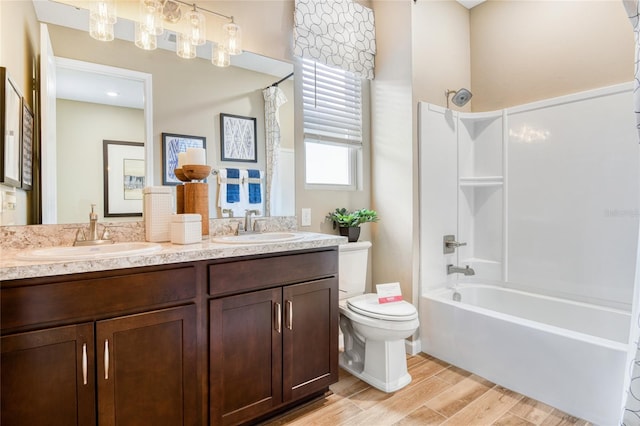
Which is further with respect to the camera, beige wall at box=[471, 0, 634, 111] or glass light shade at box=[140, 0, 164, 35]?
beige wall at box=[471, 0, 634, 111]

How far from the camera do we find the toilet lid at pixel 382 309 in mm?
1950

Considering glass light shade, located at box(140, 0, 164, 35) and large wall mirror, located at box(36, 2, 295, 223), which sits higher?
glass light shade, located at box(140, 0, 164, 35)

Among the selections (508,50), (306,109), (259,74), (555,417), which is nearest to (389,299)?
(555,417)

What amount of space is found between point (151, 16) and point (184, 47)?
201 millimetres

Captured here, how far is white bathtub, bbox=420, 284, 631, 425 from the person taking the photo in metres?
1.69

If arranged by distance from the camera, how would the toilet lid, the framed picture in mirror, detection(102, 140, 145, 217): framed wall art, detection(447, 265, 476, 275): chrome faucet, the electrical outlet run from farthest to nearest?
detection(447, 265, 476, 275): chrome faucet, the electrical outlet, the toilet lid, detection(102, 140, 145, 217): framed wall art, the framed picture in mirror

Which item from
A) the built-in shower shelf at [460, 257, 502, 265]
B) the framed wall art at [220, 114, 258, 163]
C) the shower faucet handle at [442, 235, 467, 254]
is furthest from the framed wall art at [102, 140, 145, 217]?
the built-in shower shelf at [460, 257, 502, 265]

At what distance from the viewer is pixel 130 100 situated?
1735 millimetres

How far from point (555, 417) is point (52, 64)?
3.04 metres

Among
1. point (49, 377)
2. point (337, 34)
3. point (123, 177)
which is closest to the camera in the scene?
point (49, 377)

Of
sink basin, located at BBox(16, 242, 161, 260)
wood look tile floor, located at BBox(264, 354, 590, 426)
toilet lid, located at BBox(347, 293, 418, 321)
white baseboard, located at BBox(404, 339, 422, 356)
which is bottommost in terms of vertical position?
wood look tile floor, located at BBox(264, 354, 590, 426)

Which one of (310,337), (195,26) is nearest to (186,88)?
(195,26)

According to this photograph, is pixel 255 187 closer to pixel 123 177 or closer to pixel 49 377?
pixel 123 177

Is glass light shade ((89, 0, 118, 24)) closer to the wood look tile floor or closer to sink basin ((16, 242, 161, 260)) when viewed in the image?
sink basin ((16, 242, 161, 260))
